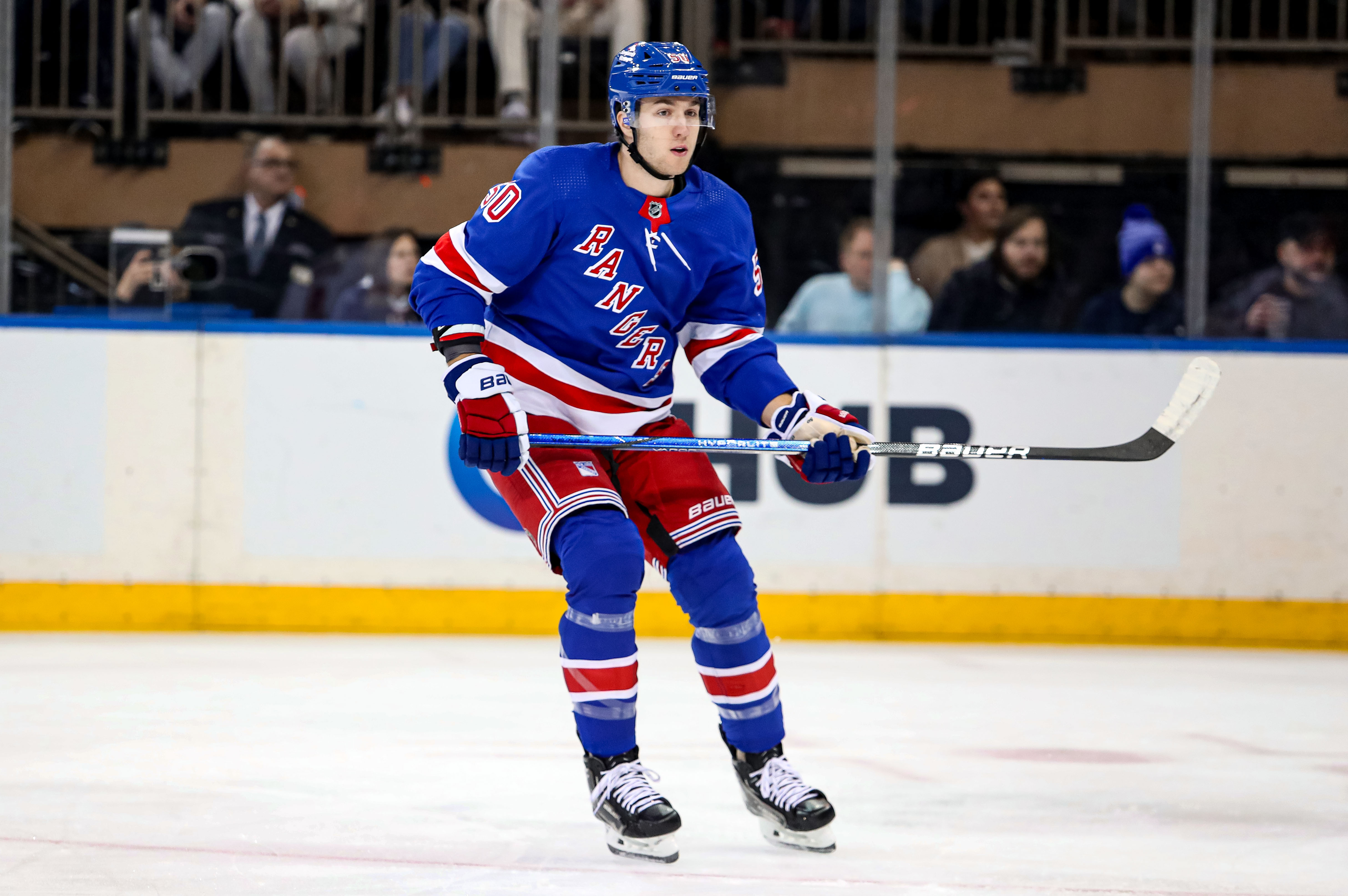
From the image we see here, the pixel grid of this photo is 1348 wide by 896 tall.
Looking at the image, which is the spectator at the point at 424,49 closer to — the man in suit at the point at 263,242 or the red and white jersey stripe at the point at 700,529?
the man in suit at the point at 263,242

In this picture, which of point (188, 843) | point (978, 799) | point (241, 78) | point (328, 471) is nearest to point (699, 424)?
point (328, 471)

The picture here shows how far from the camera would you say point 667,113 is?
2.60 meters

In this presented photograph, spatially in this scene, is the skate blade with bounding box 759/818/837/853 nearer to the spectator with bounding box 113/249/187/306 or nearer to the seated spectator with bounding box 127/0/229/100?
the spectator with bounding box 113/249/187/306

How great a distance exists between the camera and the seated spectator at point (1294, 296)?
5168 mm

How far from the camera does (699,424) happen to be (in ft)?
16.6

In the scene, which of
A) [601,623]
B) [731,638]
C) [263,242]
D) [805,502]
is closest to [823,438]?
[731,638]

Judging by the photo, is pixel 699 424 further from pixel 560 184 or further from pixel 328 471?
pixel 560 184

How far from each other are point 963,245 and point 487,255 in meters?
2.90

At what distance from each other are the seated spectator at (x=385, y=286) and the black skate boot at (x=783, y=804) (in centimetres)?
281

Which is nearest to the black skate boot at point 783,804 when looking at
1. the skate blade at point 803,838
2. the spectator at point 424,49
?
the skate blade at point 803,838

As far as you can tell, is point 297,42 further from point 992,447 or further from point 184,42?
point 992,447

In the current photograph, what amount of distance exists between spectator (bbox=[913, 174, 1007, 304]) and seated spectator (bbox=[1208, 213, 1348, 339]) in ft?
2.41

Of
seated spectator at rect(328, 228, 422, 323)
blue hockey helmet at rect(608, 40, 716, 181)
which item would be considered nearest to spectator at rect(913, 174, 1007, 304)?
seated spectator at rect(328, 228, 422, 323)

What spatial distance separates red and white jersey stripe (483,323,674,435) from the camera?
2689 mm
